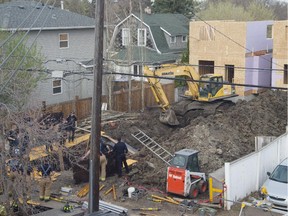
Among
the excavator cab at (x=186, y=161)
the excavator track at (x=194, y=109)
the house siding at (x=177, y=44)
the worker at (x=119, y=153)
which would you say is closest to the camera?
the excavator cab at (x=186, y=161)

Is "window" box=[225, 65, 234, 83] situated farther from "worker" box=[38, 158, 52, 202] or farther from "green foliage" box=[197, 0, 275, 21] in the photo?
"worker" box=[38, 158, 52, 202]

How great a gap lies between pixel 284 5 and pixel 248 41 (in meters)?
65.9

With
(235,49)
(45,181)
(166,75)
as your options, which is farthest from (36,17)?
(45,181)

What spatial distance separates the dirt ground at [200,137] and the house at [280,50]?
258cm

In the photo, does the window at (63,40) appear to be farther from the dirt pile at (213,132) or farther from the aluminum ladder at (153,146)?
the aluminum ladder at (153,146)

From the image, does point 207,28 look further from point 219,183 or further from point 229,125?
point 219,183

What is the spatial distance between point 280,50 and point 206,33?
6.08m

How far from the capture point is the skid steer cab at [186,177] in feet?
61.0

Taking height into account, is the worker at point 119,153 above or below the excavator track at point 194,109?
below

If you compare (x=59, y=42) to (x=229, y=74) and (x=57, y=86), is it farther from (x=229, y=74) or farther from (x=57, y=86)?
(x=229, y=74)

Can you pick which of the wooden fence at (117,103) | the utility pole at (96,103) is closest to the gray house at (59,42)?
the wooden fence at (117,103)

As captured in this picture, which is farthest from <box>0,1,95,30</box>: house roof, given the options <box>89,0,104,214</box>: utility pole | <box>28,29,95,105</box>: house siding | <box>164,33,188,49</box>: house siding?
<box>89,0,104,214</box>: utility pole

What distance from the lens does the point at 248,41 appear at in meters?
37.2

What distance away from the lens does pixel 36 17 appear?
32.3m
